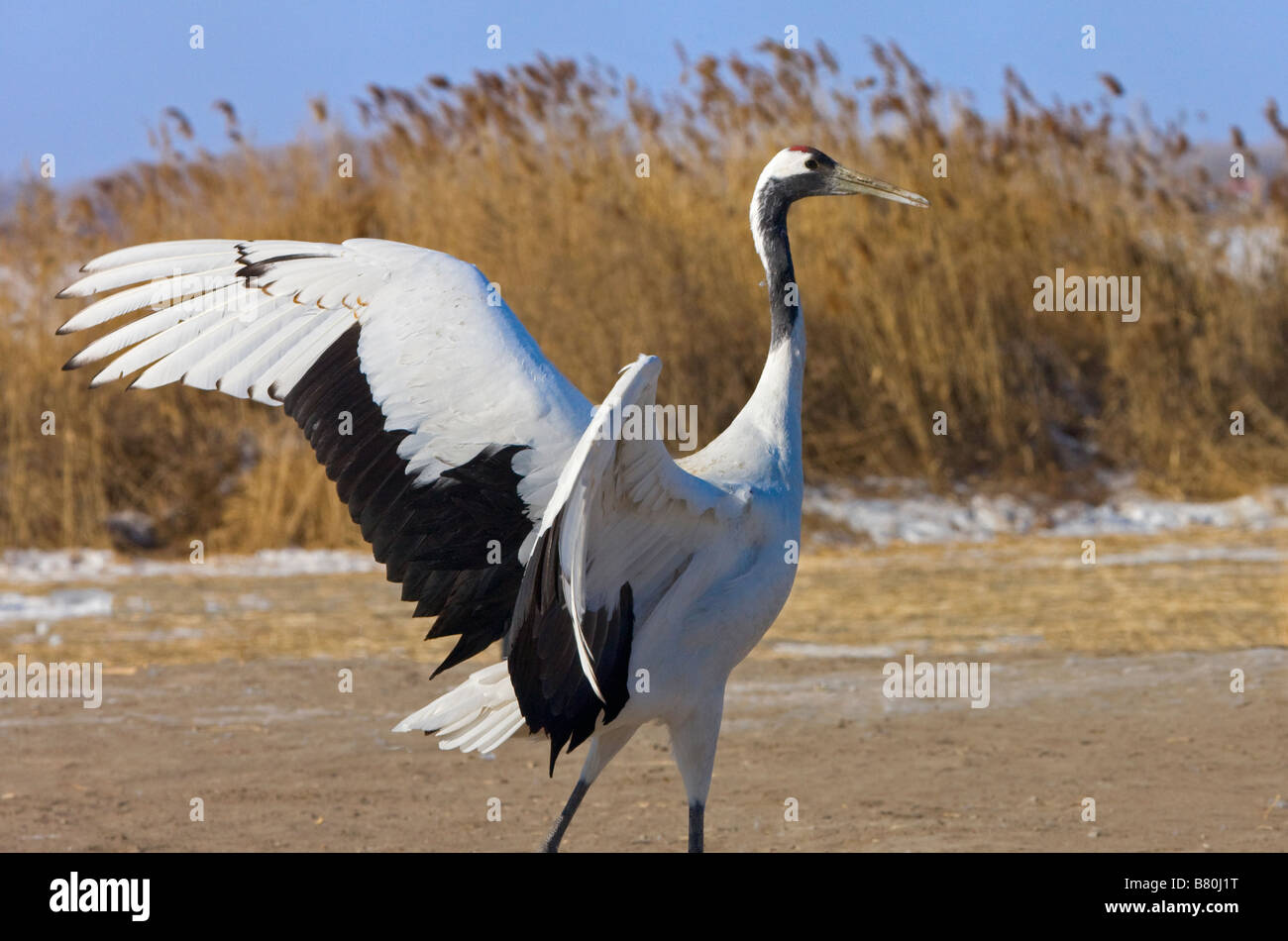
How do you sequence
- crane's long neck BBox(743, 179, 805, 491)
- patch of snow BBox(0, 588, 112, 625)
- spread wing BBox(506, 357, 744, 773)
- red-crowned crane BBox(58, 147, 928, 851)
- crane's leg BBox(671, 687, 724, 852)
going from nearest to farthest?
spread wing BBox(506, 357, 744, 773) < red-crowned crane BBox(58, 147, 928, 851) < crane's leg BBox(671, 687, 724, 852) < crane's long neck BBox(743, 179, 805, 491) < patch of snow BBox(0, 588, 112, 625)

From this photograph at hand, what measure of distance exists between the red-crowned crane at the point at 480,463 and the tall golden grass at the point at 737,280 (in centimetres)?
653

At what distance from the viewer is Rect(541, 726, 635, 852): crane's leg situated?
4762 millimetres

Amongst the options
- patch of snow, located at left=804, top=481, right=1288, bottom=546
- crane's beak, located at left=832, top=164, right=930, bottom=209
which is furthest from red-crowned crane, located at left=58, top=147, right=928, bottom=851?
patch of snow, located at left=804, top=481, right=1288, bottom=546

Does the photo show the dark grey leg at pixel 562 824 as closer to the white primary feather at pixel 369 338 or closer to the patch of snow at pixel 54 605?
the white primary feather at pixel 369 338

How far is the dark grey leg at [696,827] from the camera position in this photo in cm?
476

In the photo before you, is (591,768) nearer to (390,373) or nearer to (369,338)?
(390,373)

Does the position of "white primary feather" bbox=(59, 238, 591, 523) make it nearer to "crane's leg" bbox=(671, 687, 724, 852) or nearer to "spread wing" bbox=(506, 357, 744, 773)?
"spread wing" bbox=(506, 357, 744, 773)

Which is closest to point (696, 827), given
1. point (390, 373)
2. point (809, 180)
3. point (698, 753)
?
point (698, 753)

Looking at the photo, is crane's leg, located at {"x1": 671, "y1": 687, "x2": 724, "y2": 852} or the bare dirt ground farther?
the bare dirt ground

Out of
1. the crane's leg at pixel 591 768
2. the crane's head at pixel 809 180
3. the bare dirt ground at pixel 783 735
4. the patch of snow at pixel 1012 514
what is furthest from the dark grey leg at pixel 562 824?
the patch of snow at pixel 1012 514
